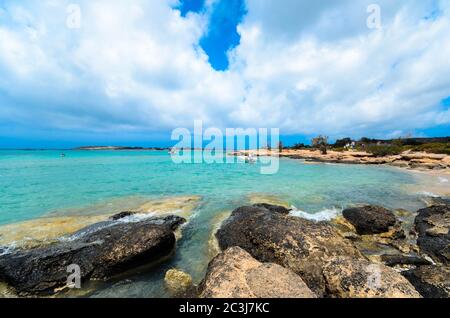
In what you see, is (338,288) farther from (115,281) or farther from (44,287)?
(44,287)

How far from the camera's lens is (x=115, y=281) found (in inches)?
258

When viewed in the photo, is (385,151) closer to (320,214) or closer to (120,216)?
(320,214)

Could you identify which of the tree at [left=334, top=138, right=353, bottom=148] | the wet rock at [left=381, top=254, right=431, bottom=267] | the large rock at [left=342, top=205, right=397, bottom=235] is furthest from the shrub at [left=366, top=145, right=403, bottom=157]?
the wet rock at [left=381, top=254, right=431, bottom=267]

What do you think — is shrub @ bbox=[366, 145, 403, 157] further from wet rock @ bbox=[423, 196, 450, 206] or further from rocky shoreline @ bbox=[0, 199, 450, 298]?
rocky shoreline @ bbox=[0, 199, 450, 298]

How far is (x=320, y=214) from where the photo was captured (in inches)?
513

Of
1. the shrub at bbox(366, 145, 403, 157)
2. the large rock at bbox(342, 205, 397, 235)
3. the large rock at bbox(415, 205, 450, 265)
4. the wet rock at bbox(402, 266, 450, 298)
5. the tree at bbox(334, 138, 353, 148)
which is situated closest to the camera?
the wet rock at bbox(402, 266, 450, 298)

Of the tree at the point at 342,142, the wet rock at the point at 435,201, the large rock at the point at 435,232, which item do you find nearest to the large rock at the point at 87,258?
the large rock at the point at 435,232

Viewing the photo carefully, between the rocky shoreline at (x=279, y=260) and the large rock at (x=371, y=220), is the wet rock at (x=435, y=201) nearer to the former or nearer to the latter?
the rocky shoreline at (x=279, y=260)

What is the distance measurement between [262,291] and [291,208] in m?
10.8

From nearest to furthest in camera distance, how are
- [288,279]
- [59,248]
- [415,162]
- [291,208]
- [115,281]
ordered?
[288,279] → [115,281] → [59,248] → [291,208] → [415,162]

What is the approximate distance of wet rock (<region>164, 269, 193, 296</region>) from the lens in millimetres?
6105

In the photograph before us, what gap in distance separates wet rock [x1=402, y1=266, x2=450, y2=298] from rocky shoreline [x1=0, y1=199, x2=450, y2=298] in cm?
2
